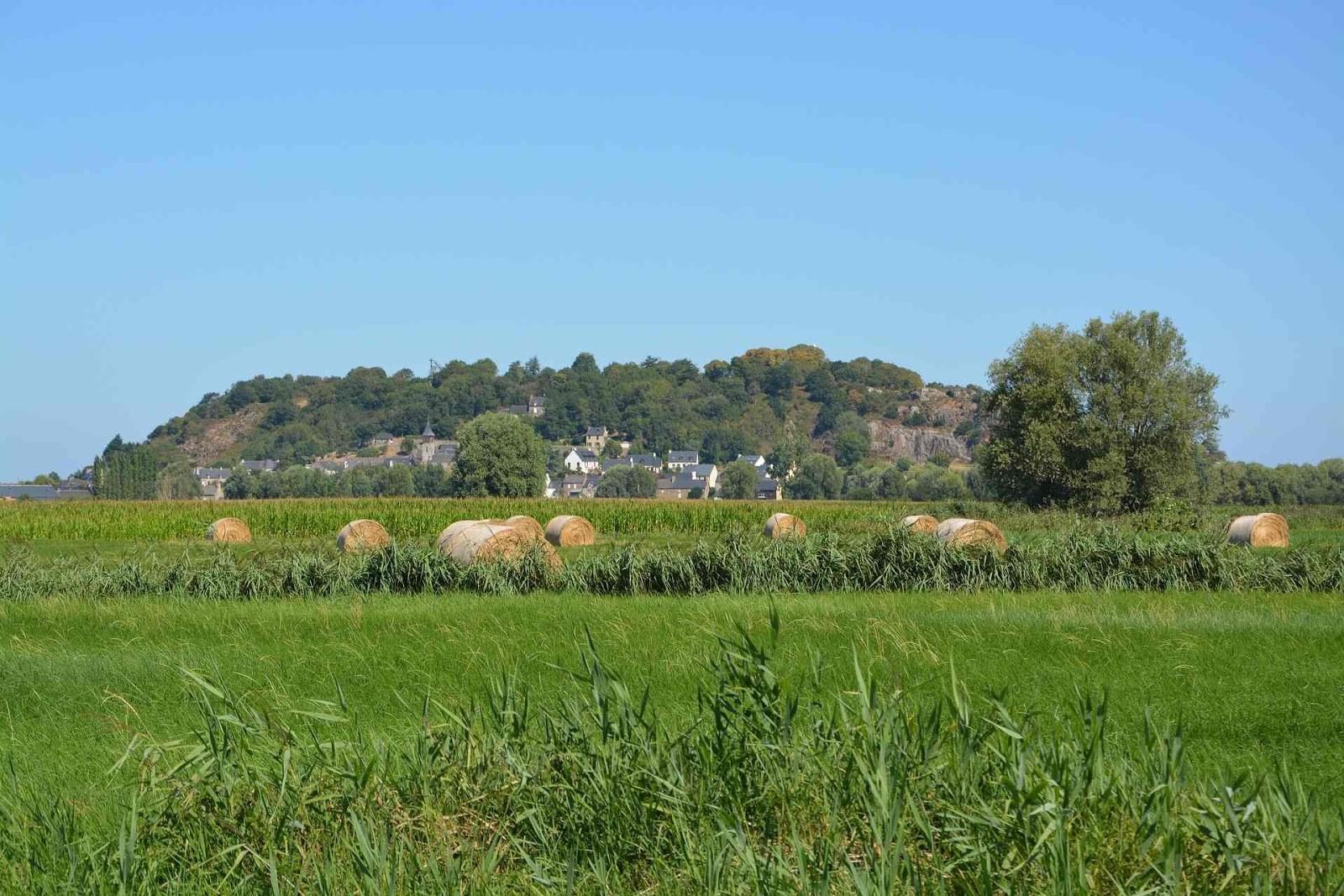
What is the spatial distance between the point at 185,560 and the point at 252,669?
858 centimetres

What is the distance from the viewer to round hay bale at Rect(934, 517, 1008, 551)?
64.4 ft

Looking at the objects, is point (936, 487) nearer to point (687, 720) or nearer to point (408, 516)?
point (408, 516)

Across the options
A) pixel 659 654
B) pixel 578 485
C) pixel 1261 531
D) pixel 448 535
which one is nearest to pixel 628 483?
pixel 578 485

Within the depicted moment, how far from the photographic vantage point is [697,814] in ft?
17.9

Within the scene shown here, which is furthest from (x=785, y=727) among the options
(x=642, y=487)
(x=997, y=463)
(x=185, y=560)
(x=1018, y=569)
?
(x=642, y=487)

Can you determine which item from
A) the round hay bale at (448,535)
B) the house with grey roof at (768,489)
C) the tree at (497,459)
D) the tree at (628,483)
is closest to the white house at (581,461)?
the tree at (628,483)

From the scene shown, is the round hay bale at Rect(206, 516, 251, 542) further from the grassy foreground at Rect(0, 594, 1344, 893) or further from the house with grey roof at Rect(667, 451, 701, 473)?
the house with grey roof at Rect(667, 451, 701, 473)

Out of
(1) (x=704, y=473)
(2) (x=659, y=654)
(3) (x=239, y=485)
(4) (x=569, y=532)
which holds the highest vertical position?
(1) (x=704, y=473)

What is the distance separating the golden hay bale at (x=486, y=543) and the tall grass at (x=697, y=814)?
45.4ft

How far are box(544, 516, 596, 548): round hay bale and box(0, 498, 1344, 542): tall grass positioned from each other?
15.9 ft

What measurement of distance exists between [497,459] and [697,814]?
3420 inches

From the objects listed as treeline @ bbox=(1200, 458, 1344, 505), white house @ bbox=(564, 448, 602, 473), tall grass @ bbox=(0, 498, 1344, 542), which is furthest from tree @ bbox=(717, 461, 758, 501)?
tall grass @ bbox=(0, 498, 1344, 542)

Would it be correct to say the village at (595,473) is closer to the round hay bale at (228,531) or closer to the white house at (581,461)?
the white house at (581,461)

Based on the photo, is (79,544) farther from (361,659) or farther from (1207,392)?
(1207,392)
